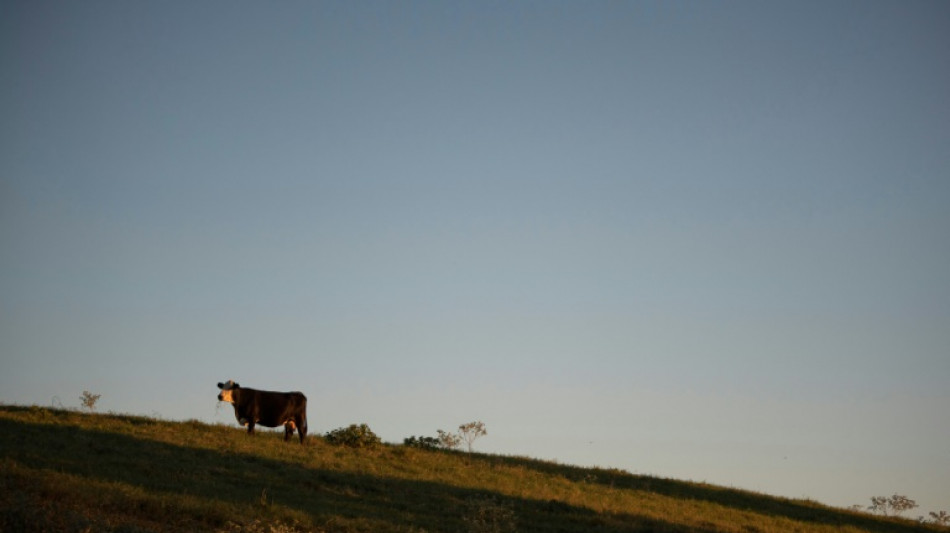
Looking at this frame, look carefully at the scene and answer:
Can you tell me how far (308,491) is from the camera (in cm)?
2342

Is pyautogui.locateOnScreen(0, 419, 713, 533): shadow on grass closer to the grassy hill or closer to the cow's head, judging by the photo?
the grassy hill

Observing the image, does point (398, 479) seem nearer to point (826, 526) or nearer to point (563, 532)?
point (563, 532)

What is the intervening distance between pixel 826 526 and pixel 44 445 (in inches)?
1022

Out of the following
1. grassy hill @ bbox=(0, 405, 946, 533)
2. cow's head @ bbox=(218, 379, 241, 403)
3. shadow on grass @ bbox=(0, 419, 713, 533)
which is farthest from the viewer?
cow's head @ bbox=(218, 379, 241, 403)

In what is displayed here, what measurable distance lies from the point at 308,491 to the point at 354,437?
32.9 ft

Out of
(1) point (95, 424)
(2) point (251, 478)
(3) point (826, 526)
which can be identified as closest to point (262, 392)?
(1) point (95, 424)

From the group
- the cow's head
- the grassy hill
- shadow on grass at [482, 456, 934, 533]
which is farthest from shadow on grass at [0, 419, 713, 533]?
shadow on grass at [482, 456, 934, 533]

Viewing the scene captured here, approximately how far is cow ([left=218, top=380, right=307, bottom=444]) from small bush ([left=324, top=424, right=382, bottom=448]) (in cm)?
145

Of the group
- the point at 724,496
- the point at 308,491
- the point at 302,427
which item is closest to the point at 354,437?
the point at 302,427

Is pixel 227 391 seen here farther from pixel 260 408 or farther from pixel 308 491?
pixel 308 491

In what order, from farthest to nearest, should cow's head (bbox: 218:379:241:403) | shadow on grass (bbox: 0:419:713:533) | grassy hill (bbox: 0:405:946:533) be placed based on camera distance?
cow's head (bbox: 218:379:241:403) < shadow on grass (bbox: 0:419:713:533) < grassy hill (bbox: 0:405:946:533)

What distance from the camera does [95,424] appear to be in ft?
93.7

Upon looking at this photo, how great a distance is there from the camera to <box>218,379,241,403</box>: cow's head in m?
31.8

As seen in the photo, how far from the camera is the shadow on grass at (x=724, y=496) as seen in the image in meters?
33.2
